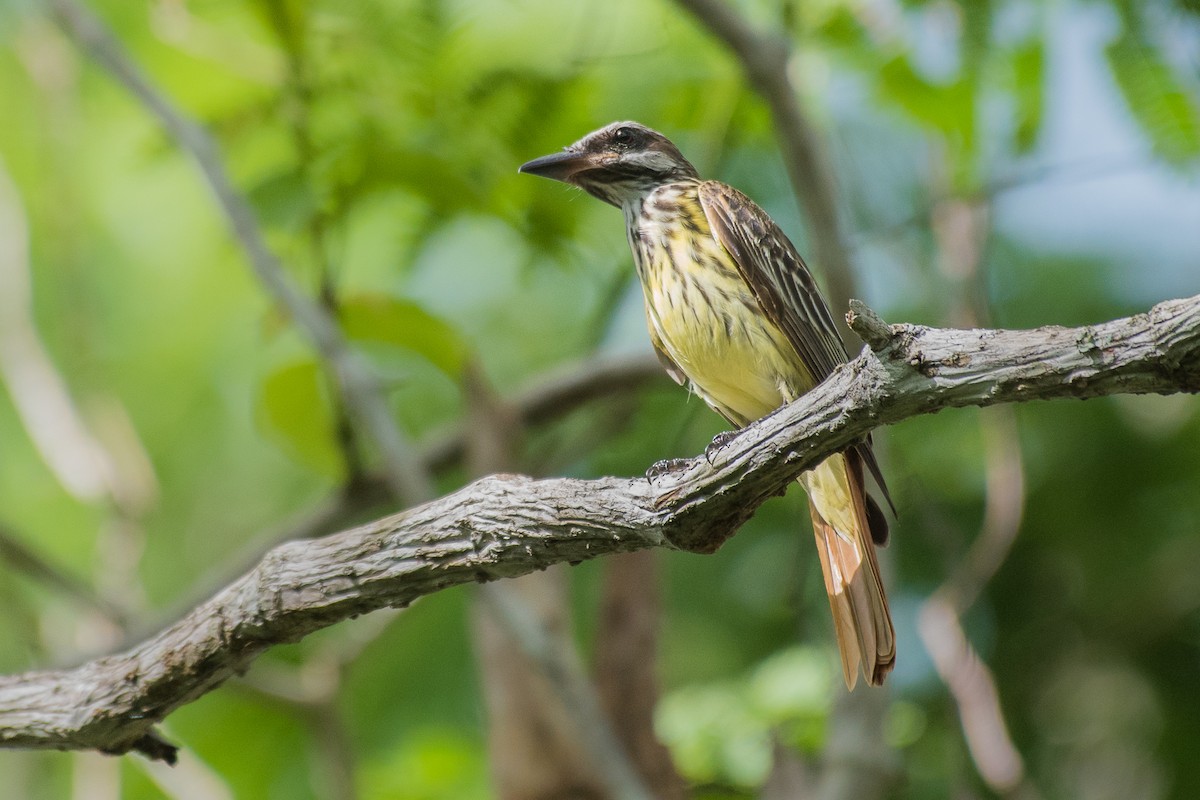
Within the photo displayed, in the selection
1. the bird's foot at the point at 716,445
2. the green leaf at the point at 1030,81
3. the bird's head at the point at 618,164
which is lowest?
the bird's foot at the point at 716,445

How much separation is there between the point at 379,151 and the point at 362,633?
8.31ft

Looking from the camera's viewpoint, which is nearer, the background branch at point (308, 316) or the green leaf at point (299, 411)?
the background branch at point (308, 316)

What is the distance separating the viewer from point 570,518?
284cm

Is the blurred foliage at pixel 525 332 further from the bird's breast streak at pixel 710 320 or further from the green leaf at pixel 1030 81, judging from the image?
the bird's breast streak at pixel 710 320

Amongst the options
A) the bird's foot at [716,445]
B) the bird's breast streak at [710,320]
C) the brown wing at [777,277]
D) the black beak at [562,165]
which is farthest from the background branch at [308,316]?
the bird's foot at [716,445]

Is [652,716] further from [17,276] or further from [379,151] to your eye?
[17,276]

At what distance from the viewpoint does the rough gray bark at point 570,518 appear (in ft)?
7.40

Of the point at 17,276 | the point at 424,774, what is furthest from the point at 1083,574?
the point at 17,276

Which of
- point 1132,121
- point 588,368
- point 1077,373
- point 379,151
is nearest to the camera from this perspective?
point 1077,373

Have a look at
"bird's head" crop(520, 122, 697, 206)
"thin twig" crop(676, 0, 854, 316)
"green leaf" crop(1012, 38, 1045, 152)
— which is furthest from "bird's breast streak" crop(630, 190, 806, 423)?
"green leaf" crop(1012, 38, 1045, 152)

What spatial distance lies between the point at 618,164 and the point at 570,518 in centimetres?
197

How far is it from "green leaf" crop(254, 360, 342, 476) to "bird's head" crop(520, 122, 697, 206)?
4.67 feet

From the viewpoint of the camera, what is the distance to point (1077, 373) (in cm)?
224

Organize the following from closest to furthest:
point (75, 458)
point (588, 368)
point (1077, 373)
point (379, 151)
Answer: point (1077, 373) < point (379, 151) < point (75, 458) < point (588, 368)
